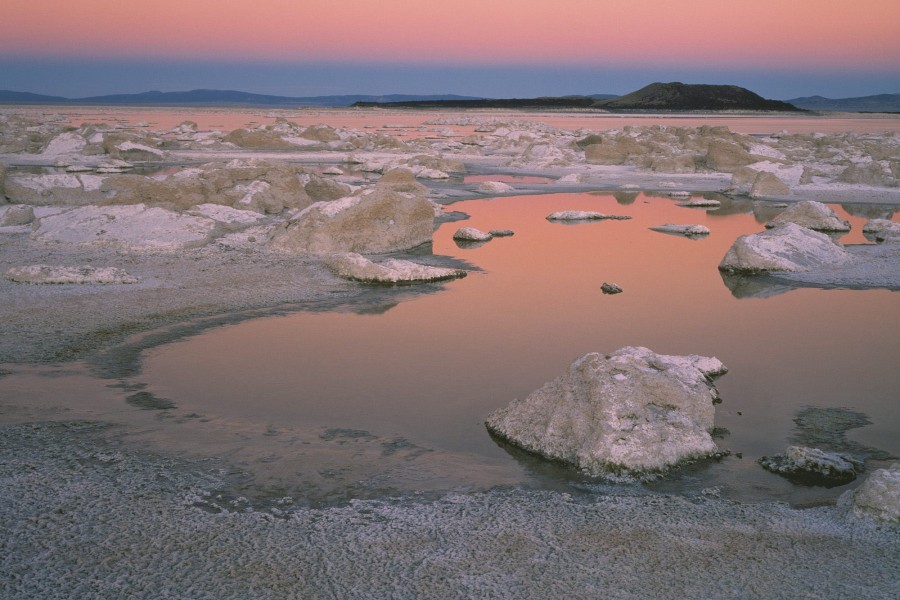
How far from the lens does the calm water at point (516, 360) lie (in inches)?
183

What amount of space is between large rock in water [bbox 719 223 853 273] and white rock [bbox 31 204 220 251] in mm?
6971

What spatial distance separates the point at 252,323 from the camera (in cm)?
716

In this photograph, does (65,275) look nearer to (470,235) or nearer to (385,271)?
(385,271)

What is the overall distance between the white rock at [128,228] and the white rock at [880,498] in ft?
28.7

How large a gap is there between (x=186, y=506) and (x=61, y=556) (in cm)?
61

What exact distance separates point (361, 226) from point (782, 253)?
5.48 metres

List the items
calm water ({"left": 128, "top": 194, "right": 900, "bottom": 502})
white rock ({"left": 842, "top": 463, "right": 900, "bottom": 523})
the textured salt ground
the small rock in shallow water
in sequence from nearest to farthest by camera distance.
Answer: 1. the textured salt ground
2. white rock ({"left": 842, "top": 463, "right": 900, "bottom": 523})
3. calm water ({"left": 128, "top": 194, "right": 900, "bottom": 502})
4. the small rock in shallow water

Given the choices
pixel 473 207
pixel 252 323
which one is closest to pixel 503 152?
pixel 473 207

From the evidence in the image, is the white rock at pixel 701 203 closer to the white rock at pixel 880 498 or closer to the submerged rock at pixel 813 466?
the submerged rock at pixel 813 466

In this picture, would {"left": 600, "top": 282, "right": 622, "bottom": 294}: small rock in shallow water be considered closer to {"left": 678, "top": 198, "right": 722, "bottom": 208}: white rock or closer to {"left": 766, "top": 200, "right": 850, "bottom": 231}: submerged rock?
{"left": 766, "top": 200, "right": 850, "bottom": 231}: submerged rock

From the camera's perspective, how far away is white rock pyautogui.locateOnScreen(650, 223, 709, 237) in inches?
514

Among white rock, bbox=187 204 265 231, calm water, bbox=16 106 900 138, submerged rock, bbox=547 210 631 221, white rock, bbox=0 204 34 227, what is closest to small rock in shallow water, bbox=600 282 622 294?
submerged rock, bbox=547 210 631 221

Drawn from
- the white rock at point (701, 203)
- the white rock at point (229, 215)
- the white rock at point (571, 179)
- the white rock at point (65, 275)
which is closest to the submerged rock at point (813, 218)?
the white rock at point (701, 203)

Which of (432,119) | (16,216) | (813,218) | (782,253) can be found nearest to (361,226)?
(782,253)
